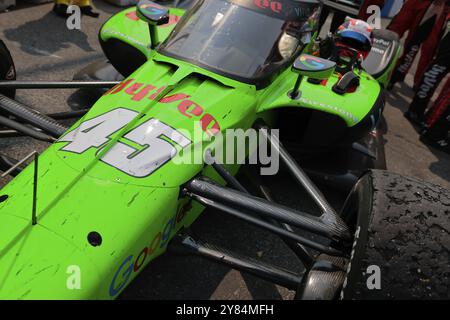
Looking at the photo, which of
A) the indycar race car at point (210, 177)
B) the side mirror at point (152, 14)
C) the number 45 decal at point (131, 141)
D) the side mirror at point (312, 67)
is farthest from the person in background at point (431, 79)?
the number 45 decal at point (131, 141)

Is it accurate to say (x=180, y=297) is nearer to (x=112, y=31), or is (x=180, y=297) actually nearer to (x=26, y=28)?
(x=112, y=31)

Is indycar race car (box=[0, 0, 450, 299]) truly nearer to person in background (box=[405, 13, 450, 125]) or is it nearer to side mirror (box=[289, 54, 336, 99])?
side mirror (box=[289, 54, 336, 99])

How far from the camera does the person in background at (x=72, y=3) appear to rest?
5680mm

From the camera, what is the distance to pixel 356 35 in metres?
4.11

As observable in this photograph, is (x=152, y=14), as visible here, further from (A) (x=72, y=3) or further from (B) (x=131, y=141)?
(A) (x=72, y=3)

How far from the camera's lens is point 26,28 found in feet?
16.9

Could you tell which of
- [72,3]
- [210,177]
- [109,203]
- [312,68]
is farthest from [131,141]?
[72,3]

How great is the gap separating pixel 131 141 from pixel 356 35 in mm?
2830

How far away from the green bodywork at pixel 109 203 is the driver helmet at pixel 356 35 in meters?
1.85

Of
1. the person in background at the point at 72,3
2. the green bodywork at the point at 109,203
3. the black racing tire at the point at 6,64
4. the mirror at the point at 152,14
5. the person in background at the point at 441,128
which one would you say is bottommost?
the person in background at the point at 72,3

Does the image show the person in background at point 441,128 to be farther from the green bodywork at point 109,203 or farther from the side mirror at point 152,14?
the side mirror at point 152,14

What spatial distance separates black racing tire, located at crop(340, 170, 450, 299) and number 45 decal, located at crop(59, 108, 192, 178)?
949mm

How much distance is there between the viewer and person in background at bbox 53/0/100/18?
18.6 ft

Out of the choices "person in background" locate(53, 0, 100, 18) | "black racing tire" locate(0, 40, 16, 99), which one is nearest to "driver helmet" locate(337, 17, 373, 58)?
"black racing tire" locate(0, 40, 16, 99)
